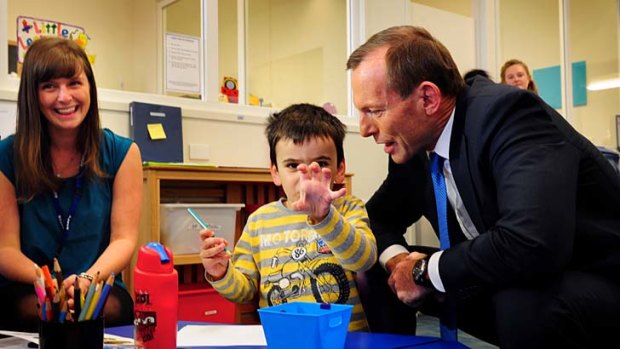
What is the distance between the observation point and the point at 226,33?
4.92 meters

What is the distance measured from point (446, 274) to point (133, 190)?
1017 mm

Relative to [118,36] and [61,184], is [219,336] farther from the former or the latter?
[118,36]

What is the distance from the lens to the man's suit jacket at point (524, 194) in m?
1.10

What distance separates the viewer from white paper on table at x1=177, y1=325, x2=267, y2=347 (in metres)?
1.05

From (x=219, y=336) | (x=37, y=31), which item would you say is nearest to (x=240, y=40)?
(x=37, y=31)

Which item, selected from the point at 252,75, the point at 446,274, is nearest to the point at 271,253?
the point at 446,274

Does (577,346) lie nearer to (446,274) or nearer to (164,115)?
(446,274)

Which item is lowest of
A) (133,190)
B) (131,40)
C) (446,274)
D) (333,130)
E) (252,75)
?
(446,274)

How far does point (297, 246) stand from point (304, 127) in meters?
0.30

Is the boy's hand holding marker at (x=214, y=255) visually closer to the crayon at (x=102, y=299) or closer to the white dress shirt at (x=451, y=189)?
the crayon at (x=102, y=299)

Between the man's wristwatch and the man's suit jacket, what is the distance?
0.07m

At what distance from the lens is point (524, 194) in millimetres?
1100

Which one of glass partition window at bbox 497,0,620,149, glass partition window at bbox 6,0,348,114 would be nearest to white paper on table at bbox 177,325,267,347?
glass partition window at bbox 6,0,348,114

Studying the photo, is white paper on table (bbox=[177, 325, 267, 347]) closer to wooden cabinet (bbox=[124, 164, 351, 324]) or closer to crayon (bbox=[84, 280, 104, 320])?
crayon (bbox=[84, 280, 104, 320])
